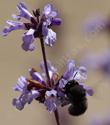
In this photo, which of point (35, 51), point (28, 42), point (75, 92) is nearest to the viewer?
point (28, 42)

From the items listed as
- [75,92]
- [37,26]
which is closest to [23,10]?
[37,26]

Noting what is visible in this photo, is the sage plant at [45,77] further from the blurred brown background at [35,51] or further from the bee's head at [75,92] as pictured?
the blurred brown background at [35,51]

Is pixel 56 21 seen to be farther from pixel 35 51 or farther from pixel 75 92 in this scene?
pixel 35 51

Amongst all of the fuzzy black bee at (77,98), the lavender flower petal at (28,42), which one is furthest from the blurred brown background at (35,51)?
the lavender flower petal at (28,42)

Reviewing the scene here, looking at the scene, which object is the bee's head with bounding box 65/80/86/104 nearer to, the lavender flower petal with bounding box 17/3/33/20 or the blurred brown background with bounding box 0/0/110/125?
the lavender flower petal with bounding box 17/3/33/20

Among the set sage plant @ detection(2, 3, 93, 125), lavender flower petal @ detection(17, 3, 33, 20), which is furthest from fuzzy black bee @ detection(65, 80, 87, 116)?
lavender flower petal @ detection(17, 3, 33, 20)
